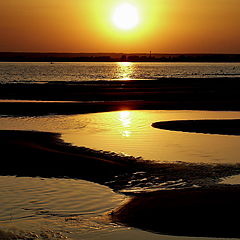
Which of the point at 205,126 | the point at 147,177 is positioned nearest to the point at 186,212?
the point at 147,177

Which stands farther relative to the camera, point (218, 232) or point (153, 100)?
point (153, 100)

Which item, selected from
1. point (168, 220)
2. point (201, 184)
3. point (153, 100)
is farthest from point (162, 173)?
point (153, 100)

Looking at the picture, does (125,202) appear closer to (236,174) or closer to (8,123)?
(236,174)

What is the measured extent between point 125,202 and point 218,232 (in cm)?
294

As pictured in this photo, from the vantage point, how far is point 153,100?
162 ft

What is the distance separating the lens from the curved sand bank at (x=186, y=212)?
11.3 metres

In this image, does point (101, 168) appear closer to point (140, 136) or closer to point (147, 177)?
point (147, 177)

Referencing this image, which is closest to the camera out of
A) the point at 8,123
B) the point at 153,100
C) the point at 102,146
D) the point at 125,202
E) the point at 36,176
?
the point at 125,202

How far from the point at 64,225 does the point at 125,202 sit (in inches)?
94.8

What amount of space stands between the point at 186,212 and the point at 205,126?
17.4 meters

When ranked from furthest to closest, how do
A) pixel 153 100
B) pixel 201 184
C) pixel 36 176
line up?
1. pixel 153 100
2. pixel 36 176
3. pixel 201 184

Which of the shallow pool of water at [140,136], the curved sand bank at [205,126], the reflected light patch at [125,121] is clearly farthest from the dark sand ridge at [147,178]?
the curved sand bank at [205,126]

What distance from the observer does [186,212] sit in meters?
12.3

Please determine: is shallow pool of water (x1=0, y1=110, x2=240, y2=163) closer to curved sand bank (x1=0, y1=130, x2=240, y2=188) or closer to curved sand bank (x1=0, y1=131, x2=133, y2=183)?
curved sand bank (x1=0, y1=130, x2=240, y2=188)
